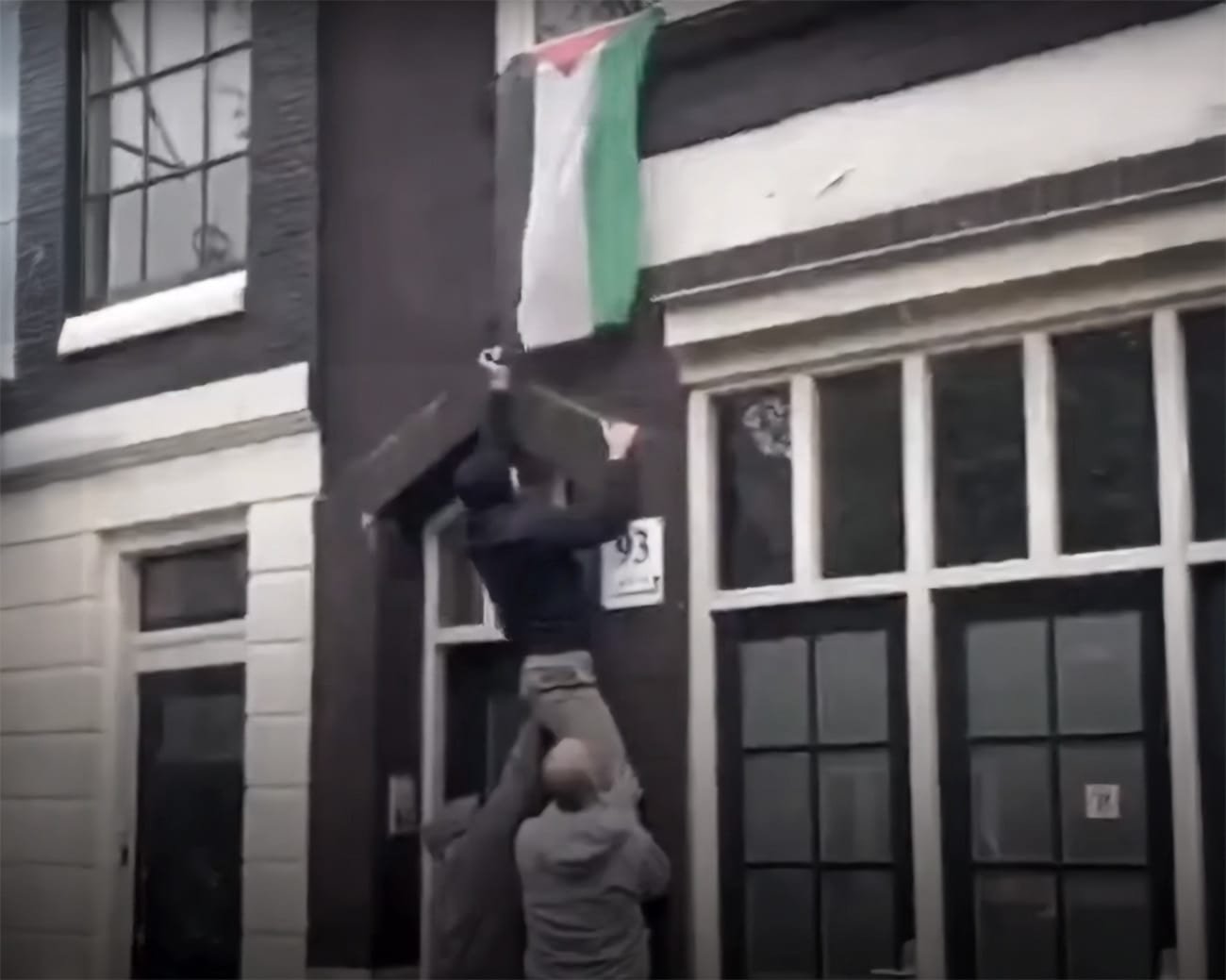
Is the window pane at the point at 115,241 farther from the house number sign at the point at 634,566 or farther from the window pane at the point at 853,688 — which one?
the window pane at the point at 853,688

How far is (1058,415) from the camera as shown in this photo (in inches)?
52.5

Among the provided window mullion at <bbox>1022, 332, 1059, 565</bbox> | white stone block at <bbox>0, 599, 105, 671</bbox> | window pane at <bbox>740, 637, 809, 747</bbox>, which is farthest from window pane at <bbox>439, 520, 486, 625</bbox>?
window mullion at <bbox>1022, 332, 1059, 565</bbox>

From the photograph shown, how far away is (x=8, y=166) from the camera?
5.65 feet

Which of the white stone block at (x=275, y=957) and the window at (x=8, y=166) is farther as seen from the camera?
the window at (x=8, y=166)

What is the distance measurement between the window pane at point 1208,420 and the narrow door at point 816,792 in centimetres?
24

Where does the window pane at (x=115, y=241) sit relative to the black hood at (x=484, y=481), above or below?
above

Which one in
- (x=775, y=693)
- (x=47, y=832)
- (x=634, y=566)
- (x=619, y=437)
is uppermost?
(x=619, y=437)

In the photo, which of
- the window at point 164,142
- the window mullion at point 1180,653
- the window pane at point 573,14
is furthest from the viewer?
the window at point 164,142

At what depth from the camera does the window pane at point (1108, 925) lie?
1.25 m

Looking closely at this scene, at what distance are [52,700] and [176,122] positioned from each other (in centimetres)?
54

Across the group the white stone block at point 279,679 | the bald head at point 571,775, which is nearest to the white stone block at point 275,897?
the white stone block at point 279,679

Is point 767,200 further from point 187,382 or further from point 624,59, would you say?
point 187,382

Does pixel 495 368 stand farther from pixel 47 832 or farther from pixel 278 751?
pixel 47 832

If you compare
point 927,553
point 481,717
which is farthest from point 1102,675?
point 481,717
